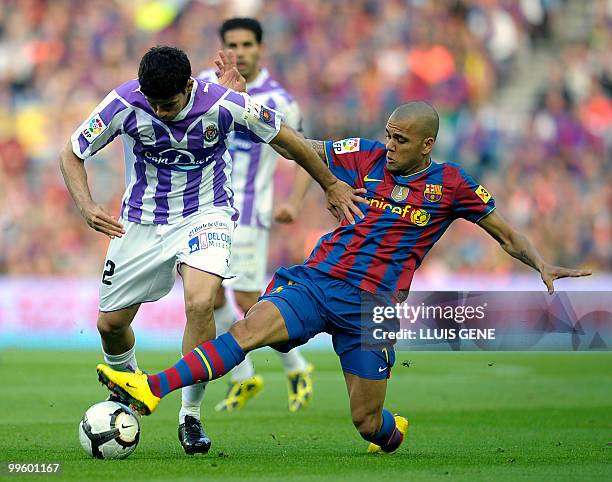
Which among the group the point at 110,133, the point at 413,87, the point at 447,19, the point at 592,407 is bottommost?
the point at 592,407

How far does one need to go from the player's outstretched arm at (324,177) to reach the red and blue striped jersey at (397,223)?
3.7 inches

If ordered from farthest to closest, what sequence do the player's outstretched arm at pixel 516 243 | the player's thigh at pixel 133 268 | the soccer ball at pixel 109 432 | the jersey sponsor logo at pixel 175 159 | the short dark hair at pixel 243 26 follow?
1. the short dark hair at pixel 243 26
2. the player's thigh at pixel 133 268
3. the jersey sponsor logo at pixel 175 159
4. the player's outstretched arm at pixel 516 243
5. the soccer ball at pixel 109 432

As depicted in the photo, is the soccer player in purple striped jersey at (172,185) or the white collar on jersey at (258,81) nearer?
the soccer player in purple striped jersey at (172,185)

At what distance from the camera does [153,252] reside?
764 cm

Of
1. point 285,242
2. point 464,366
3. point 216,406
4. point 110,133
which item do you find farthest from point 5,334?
point 110,133

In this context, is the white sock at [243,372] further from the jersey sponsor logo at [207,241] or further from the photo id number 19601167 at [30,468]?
the photo id number 19601167 at [30,468]

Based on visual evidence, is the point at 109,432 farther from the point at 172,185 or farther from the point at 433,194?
the point at 433,194

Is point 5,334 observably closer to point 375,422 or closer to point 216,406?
A: point 216,406

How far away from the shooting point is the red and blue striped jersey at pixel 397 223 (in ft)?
24.0

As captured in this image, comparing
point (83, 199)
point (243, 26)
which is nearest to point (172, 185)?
point (83, 199)

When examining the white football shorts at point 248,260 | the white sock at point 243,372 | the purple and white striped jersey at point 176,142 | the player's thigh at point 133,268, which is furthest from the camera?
the white football shorts at point 248,260

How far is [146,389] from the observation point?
6.41 meters

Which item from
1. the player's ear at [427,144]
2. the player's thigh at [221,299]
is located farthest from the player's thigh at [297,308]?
the player's thigh at [221,299]

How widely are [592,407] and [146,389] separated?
17.3ft
